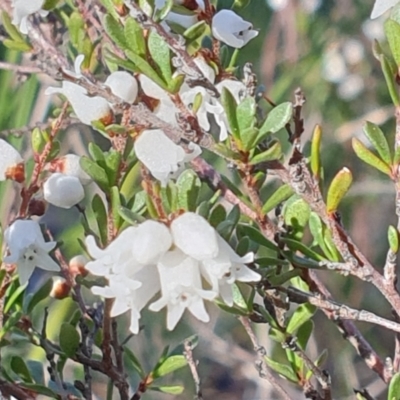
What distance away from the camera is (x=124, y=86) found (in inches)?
23.2

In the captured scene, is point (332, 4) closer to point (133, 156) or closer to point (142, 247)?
point (133, 156)

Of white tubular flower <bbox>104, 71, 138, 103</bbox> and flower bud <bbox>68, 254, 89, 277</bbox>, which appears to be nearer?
white tubular flower <bbox>104, 71, 138, 103</bbox>

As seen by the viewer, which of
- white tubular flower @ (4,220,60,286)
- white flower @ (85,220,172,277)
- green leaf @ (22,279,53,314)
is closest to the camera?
white flower @ (85,220,172,277)

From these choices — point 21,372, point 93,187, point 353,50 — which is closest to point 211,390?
point 93,187

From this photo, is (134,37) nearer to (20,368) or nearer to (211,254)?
(211,254)

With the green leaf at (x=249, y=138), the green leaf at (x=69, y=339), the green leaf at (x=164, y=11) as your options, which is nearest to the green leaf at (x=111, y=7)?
the green leaf at (x=164, y=11)

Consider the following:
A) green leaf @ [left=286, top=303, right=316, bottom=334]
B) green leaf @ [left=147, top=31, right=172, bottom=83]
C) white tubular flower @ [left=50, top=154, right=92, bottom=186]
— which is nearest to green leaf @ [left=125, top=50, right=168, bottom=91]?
green leaf @ [left=147, top=31, right=172, bottom=83]

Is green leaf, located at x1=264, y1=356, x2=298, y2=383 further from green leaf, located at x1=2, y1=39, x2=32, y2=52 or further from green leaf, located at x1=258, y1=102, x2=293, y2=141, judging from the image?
green leaf, located at x1=2, y1=39, x2=32, y2=52

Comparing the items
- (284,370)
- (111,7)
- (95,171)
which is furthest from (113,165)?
(284,370)

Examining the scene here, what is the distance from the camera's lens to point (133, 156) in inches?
25.0

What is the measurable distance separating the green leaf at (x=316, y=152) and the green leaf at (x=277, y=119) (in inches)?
1.3

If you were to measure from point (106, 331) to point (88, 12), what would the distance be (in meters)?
0.28

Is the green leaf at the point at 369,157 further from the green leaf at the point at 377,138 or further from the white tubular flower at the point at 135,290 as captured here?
the white tubular flower at the point at 135,290

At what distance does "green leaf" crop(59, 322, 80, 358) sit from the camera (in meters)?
0.67
